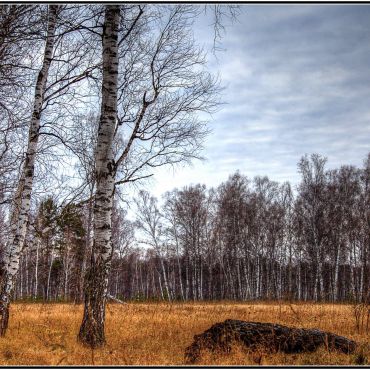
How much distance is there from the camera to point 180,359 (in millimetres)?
4758

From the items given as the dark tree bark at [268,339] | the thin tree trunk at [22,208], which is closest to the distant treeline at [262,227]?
the thin tree trunk at [22,208]

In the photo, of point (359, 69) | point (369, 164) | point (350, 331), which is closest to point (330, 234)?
point (369, 164)

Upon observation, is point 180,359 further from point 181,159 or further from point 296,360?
point 181,159

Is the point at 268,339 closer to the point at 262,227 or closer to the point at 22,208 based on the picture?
the point at 22,208

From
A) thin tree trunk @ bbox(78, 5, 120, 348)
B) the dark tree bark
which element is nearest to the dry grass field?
the dark tree bark

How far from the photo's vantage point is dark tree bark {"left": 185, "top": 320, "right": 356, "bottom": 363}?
16.7 feet

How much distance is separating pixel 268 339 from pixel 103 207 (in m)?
2.99

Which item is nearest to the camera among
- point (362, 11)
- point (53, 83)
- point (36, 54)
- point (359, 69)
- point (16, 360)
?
point (16, 360)

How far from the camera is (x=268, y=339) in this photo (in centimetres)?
522

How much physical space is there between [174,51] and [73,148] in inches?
189

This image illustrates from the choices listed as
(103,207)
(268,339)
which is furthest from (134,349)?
(103,207)

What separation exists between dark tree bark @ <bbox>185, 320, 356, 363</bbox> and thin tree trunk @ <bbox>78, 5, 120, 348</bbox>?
149cm

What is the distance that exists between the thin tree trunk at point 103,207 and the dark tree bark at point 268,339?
4.88ft

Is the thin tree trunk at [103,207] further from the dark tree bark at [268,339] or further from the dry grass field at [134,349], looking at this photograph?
the dark tree bark at [268,339]
